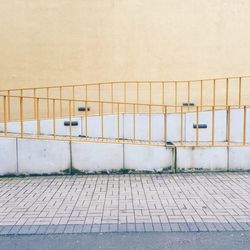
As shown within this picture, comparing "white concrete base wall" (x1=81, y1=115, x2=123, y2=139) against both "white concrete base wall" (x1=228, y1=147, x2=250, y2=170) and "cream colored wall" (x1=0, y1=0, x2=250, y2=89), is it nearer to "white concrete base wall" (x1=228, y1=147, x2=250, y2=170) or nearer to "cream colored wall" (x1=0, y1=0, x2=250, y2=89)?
"cream colored wall" (x1=0, y1=0, x2=250, y2=89)

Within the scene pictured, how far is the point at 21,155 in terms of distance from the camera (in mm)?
7105

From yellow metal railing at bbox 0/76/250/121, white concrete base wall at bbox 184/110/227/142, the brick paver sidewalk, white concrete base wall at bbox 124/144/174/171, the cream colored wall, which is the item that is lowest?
the brick paver sidewalk

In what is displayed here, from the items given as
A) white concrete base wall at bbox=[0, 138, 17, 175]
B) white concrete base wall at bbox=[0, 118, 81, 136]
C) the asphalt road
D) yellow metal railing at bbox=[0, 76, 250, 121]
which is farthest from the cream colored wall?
the asphalt road

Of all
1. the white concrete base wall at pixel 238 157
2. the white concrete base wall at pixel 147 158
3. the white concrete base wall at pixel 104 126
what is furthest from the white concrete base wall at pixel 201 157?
the white concrete base wall at pixel 104 126

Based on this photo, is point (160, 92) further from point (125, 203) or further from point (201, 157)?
point (125, 203)

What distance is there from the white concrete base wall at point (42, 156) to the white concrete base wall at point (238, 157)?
3.17 m

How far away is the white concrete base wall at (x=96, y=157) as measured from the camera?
7152mm

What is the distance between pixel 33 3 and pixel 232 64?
17.6ft

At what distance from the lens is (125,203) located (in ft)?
17.5

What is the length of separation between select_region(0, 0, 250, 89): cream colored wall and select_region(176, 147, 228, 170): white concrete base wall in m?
2.87

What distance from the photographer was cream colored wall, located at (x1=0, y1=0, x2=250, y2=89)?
9.43 meters

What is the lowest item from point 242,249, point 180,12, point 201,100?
point 242,249

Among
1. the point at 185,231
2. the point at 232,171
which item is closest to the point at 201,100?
the point at 232,171

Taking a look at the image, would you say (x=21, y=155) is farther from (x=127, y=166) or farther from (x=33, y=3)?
(x=33, y=3)
